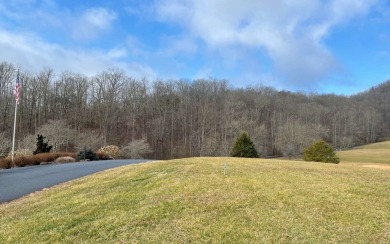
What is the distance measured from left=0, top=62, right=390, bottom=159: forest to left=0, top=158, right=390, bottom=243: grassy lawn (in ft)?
126

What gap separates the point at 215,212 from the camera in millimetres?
6438

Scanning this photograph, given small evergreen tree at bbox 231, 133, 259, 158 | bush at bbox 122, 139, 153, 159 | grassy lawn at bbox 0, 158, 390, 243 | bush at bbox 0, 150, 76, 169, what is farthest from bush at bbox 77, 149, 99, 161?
grassy lawn at bbox 0, 158, 390, 243

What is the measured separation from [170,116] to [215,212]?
7242 cm

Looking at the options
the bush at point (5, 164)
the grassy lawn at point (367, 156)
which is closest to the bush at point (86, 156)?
the bush at point (5, 164)

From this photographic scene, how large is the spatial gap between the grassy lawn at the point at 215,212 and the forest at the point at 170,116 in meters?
38.5

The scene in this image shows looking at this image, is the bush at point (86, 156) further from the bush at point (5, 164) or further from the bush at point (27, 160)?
the bush at point (5, 164)

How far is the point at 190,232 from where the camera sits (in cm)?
556

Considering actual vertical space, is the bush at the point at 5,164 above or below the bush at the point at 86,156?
below

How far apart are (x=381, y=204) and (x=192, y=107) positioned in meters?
74.5

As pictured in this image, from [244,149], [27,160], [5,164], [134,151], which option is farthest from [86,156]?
[134,151]

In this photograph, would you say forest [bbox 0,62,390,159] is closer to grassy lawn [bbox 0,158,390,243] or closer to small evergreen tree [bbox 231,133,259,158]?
small evergreen tree [bbox 231,133,259,158]

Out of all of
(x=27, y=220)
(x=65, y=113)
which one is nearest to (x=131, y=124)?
(x=65, y=113)

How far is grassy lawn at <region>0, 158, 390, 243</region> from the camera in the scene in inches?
216

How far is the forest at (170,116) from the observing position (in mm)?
60781
